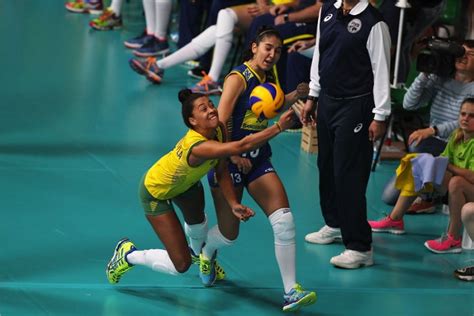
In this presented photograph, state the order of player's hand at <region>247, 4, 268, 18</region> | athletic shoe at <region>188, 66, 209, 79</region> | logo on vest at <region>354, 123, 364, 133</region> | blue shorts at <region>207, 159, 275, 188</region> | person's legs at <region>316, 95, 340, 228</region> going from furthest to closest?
1. athletic shoe at <region>188, 66, 209, 79</region>
2. player's hand at <region>247, 4, 268, 18</region>
3. person's legs at <region>316, 95, 340, 228</region>
4. logo on vest at <region>354, 123, 364, 133</region>
5. blue shorts at <region>207, 159, 275, 188</region>

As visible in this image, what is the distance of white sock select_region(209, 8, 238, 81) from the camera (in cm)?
1023

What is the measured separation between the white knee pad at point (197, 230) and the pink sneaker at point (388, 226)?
1631mm

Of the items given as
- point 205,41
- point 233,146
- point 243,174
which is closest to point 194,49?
point 205,41

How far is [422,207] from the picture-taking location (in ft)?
24.7

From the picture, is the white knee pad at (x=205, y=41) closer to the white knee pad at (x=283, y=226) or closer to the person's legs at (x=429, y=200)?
the person's legs at (x=429, y=200)

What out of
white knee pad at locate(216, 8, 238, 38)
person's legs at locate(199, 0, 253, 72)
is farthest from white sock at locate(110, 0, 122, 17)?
white knee pad at locate(216, 8, 238, 38)

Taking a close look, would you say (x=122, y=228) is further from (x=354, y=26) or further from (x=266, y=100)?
(x=354, y=26)

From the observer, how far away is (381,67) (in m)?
6.00

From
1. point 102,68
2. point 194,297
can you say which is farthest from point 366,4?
point 102,68

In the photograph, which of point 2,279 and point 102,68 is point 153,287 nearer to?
point 2,279

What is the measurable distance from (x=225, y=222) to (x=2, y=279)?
1275 mm

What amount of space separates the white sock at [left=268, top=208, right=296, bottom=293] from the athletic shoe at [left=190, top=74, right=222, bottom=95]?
15.2ft

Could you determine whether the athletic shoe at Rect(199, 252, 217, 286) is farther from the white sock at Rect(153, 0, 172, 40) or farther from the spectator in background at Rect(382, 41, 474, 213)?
the white sock at Rect(153, 0, 172, 40)

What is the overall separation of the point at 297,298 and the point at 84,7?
8966 mm
